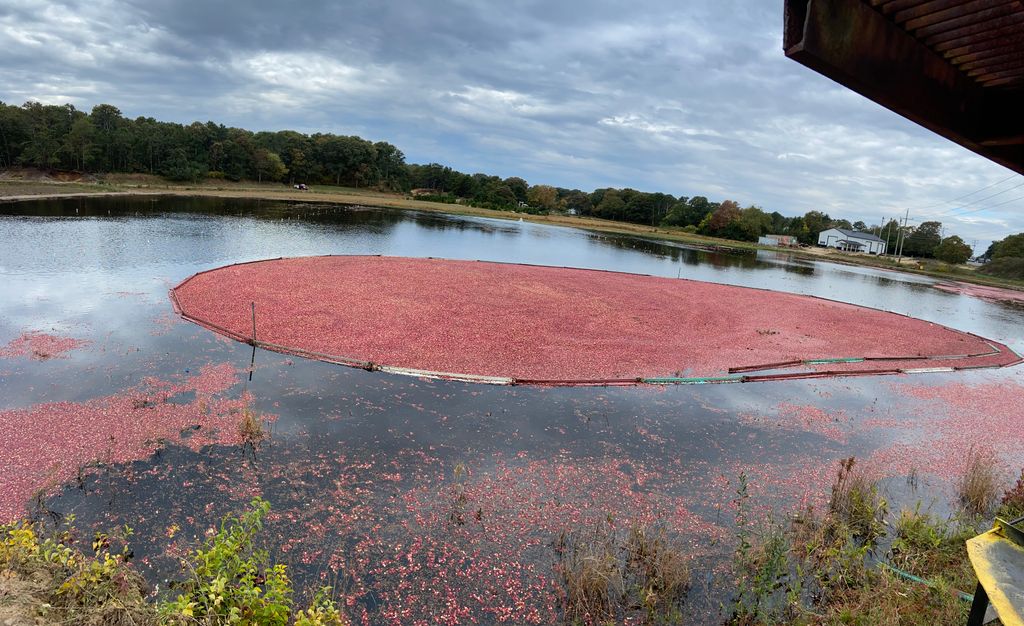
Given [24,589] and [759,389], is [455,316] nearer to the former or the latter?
[759,389]

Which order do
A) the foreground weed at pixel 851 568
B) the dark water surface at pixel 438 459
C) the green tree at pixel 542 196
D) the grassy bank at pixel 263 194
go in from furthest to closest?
the green tree at pixel 542 196
the grassy bank at pixel 263 194
the dark water surface at pixel 438 459
the foreground weed at pixel 851 568

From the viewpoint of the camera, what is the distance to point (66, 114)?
66.6m

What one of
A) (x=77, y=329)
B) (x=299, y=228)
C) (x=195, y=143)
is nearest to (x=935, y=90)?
(x=77, y=329)

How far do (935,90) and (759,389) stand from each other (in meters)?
8.67

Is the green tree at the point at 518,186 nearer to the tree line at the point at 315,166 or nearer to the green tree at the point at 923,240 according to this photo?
the tree line at the point at 315,166

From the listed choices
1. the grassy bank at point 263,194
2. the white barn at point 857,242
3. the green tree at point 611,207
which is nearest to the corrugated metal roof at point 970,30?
the grassy bank at point 263,194

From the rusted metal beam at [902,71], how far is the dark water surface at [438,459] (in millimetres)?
4097

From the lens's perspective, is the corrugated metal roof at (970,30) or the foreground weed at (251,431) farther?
the foreground weed at (251,431)

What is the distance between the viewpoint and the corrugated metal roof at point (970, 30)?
2518mm

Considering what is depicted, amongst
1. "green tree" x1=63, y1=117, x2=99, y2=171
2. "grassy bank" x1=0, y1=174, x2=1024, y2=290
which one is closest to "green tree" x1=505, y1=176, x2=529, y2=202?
"grassy bank" x1=0, y1=174, x2=1024, y2=290

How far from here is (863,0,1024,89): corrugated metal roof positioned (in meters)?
2.52

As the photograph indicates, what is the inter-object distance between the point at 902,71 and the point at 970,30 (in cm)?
32

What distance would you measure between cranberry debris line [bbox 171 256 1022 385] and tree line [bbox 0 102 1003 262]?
59.8 m

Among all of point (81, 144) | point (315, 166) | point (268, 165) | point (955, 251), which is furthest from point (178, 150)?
point (955, 251)
